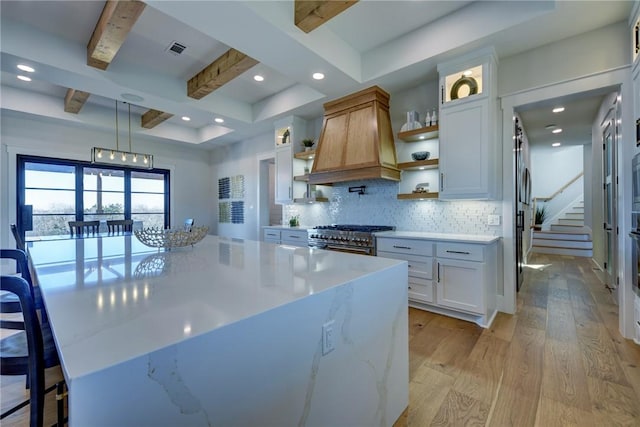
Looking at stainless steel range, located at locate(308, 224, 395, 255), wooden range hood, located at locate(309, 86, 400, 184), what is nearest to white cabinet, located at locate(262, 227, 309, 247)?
stainless steel range, located at locate(308, 224, 395, 255)

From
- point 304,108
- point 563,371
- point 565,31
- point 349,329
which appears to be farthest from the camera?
point 304,108

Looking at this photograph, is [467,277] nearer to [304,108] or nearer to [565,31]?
[565,31]

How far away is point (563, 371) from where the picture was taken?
6.54 ft

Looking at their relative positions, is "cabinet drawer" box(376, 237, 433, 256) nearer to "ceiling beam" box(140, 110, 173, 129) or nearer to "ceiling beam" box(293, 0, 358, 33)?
"ceiling beam" box(293, 0, 358, 33)

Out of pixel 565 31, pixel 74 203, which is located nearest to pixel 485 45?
pixel 565 31

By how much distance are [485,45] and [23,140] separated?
22.1 ft

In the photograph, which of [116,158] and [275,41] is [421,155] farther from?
[116,158]

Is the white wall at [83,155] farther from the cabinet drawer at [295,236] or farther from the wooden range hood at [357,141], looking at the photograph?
the wooden range hood at [357,141]

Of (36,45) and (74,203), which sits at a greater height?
(36,45)

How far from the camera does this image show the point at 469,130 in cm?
302

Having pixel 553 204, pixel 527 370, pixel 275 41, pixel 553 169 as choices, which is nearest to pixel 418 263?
pixel 527 370

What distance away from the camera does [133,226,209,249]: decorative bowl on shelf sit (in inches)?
67.6

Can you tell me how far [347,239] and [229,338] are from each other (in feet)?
9.98

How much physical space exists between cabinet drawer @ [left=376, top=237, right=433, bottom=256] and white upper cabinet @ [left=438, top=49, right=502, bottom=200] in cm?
61
